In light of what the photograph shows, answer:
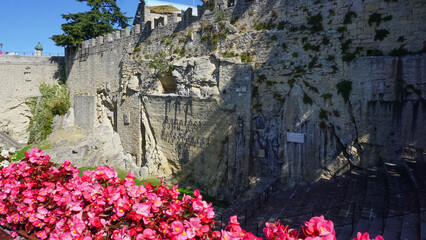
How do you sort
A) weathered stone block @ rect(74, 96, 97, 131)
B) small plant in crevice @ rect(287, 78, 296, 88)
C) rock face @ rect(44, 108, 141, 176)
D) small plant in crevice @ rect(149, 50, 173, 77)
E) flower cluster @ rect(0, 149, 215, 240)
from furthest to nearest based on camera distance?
weathered stone block @ rect(74, 96, 97, 131), rock face @ rect(44, 108, 141, 176), small plant in crevice @ rect(149, 50, 173, 77), small plant in crevice @ rect(287, 78, 296, 88), flower cluster @ rect(0, 149, 215, 240)

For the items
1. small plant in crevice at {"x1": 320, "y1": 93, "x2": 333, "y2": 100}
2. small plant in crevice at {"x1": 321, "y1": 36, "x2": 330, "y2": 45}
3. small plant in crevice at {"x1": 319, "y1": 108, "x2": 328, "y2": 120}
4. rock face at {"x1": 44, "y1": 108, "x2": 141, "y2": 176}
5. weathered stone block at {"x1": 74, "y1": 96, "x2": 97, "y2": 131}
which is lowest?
rock face at {"x1": 44, "y1": 108, "x2": 141, "y2": 176}

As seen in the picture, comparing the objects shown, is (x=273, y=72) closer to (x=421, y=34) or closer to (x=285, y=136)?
(x=285, y=136)

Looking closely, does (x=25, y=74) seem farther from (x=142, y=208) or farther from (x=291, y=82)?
(x=142, y=208)

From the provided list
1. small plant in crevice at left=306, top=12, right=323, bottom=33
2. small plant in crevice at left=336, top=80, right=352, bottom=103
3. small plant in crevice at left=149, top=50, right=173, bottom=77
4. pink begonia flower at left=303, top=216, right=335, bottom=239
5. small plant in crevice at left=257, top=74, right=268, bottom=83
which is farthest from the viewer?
small plant in crevice at left=149, top=50, right=173, bottom=77

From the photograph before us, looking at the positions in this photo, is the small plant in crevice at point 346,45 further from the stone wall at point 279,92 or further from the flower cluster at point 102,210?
the flower cluster at point 102,210

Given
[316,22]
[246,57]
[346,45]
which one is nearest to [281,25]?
[316,22]

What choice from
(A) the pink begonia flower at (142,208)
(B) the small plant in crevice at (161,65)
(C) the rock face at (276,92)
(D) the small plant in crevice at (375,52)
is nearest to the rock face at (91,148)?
(C) the rock face at (276,92)

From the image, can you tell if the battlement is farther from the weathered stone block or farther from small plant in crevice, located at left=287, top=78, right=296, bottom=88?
small plant in crevice, located at left=287, top=78, right=296, bottom=88

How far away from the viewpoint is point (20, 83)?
2241 centimetres

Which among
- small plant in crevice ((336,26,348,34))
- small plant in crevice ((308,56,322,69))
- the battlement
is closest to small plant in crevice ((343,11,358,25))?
small plant in crevice ((336,26,348,34))

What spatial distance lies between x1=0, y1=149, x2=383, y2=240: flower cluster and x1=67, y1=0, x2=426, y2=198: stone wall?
7.25 m

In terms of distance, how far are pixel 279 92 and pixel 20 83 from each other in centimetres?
2048

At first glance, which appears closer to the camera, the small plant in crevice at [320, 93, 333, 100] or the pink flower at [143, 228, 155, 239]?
the pink flower at [143, 228, 155, 239]

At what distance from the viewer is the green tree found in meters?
21.4
